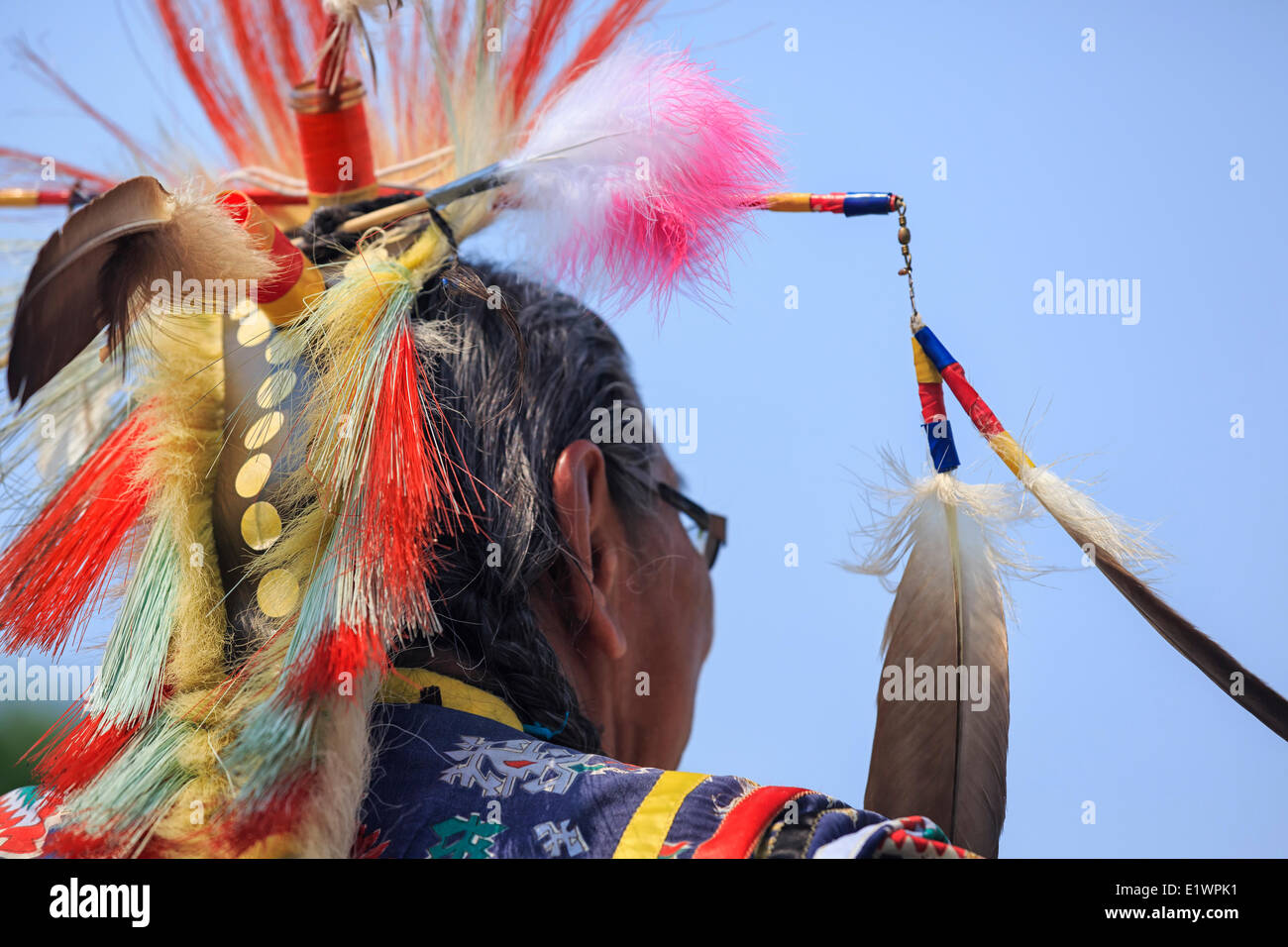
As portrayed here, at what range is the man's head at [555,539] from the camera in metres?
1.51

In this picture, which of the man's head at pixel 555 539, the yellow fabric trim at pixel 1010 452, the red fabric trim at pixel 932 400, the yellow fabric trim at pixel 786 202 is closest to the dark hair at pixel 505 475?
the man's head at pixel 555 539

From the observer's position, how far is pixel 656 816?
1212 mm

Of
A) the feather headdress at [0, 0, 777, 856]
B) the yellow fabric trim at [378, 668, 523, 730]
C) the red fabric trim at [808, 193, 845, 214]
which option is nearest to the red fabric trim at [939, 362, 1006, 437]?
the red fabric trim at [808, 193, 845, 214]

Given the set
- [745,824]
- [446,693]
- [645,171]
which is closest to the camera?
[745,824]

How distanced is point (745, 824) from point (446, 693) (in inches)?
19.5

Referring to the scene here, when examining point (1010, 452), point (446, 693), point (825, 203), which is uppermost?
point (825, 203)

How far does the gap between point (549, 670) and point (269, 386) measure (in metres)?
0.60

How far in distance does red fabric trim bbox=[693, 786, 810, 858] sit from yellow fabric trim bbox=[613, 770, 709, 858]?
0.06 m

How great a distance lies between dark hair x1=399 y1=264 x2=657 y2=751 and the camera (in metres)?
1.49

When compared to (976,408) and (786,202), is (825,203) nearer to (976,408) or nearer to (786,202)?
(786,202)

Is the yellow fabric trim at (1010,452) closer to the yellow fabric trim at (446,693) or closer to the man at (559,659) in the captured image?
the man at (559,659)

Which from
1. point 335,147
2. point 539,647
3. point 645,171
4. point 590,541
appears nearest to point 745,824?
point 539,647
